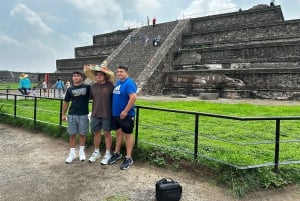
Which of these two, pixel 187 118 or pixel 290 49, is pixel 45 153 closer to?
pixel 187 118

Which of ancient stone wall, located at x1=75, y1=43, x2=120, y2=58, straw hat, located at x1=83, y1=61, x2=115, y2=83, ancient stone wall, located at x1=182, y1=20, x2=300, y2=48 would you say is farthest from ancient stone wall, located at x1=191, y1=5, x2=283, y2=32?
straw hat, located at x1=83, y1=61, x2=115, y2=83

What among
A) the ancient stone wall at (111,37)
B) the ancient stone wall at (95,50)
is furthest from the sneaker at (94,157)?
the ancient stone wall at (111,37)

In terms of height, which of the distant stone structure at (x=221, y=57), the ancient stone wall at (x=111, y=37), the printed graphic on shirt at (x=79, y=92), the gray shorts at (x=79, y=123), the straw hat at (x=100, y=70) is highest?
the ancient stone wall at (x=111, y=37)

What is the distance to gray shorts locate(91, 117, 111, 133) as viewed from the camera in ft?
17.7

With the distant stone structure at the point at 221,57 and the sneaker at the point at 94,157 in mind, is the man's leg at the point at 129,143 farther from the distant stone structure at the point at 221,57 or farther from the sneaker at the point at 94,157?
the distant stone structure at the point at 221,57

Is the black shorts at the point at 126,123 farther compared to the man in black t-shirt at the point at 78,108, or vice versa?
the man in black t-shirt at the point at 78,108

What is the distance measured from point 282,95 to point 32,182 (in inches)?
547

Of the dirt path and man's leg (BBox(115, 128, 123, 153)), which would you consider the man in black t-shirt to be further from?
man's leg (BBox(115, 128, 123, 153))

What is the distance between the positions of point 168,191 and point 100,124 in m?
2.13

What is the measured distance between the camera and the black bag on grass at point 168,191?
3.88 m

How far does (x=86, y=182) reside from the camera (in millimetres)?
4625

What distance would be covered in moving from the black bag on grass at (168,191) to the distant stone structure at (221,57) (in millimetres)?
13069

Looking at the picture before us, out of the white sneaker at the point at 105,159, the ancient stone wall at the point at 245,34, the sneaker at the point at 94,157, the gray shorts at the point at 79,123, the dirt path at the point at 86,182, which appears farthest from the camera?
the ancient stone wall at the point at 245,34

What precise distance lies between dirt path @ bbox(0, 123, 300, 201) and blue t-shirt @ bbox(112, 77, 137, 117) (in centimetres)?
102
